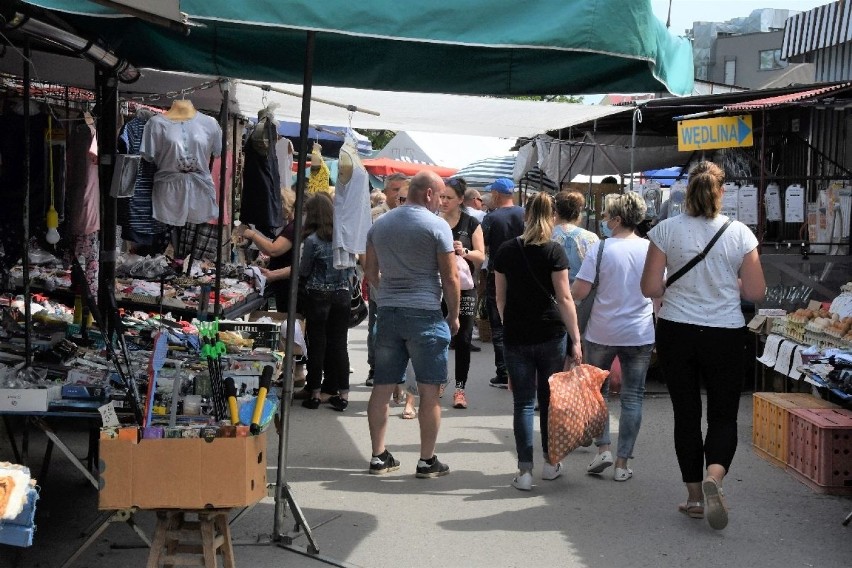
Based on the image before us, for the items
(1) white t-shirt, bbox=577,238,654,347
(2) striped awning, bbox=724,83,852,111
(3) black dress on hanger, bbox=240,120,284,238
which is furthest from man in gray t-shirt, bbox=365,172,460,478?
(2) striped awning, bbox=724,83,852,111

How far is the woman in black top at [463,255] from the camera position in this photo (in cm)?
980

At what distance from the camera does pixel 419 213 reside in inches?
280

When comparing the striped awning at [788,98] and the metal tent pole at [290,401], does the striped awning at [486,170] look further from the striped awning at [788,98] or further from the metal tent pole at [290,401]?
the metal tent pole at [290,401]

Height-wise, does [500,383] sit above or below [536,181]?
below

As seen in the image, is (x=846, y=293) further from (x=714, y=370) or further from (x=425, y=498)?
(x=425, y=498)

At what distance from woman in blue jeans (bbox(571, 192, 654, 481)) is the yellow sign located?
418 cm

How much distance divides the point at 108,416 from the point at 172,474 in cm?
41

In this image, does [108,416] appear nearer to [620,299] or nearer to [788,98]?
[620,299]

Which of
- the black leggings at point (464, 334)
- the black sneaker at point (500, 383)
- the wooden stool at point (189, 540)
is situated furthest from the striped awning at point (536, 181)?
the wooden stool at point (189, 540)

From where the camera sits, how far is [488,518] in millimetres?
6492

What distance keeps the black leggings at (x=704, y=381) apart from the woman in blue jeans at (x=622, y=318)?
2.90 feet

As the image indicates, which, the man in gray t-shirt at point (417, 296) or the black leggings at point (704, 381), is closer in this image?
the black leggings at point (704, 381)

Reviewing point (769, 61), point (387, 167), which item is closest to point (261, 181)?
point (387, 167)

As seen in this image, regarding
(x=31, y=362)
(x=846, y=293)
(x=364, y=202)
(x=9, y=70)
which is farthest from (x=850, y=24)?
(x=31, y=362)
